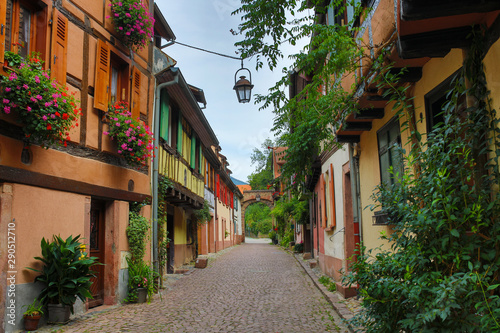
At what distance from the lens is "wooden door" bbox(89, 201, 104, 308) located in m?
7.49

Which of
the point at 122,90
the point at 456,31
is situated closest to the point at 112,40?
the point at 122,90

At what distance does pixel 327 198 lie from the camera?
39.4 ft

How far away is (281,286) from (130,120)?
518 centimetres

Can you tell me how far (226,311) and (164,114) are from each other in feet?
18.5

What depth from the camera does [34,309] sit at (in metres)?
5.47

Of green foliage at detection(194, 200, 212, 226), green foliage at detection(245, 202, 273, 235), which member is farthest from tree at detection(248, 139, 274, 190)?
green foliage at detection(194, 200, 212, 226)

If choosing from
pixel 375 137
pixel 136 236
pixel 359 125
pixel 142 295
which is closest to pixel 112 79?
pixel 136 236

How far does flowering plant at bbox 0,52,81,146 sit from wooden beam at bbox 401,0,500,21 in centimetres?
417

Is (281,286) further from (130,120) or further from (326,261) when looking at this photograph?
(130,120)

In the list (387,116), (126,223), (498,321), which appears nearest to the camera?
(498,321)

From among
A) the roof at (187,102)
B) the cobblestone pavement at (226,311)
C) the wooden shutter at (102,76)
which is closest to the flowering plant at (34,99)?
the wooden shutter at (102,76)

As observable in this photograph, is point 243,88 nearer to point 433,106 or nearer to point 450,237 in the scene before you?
point 433,106

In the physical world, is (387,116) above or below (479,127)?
above

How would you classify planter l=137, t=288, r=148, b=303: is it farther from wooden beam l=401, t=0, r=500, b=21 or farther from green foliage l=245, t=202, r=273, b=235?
green foliage l=245, t=202, r=273, b=235
